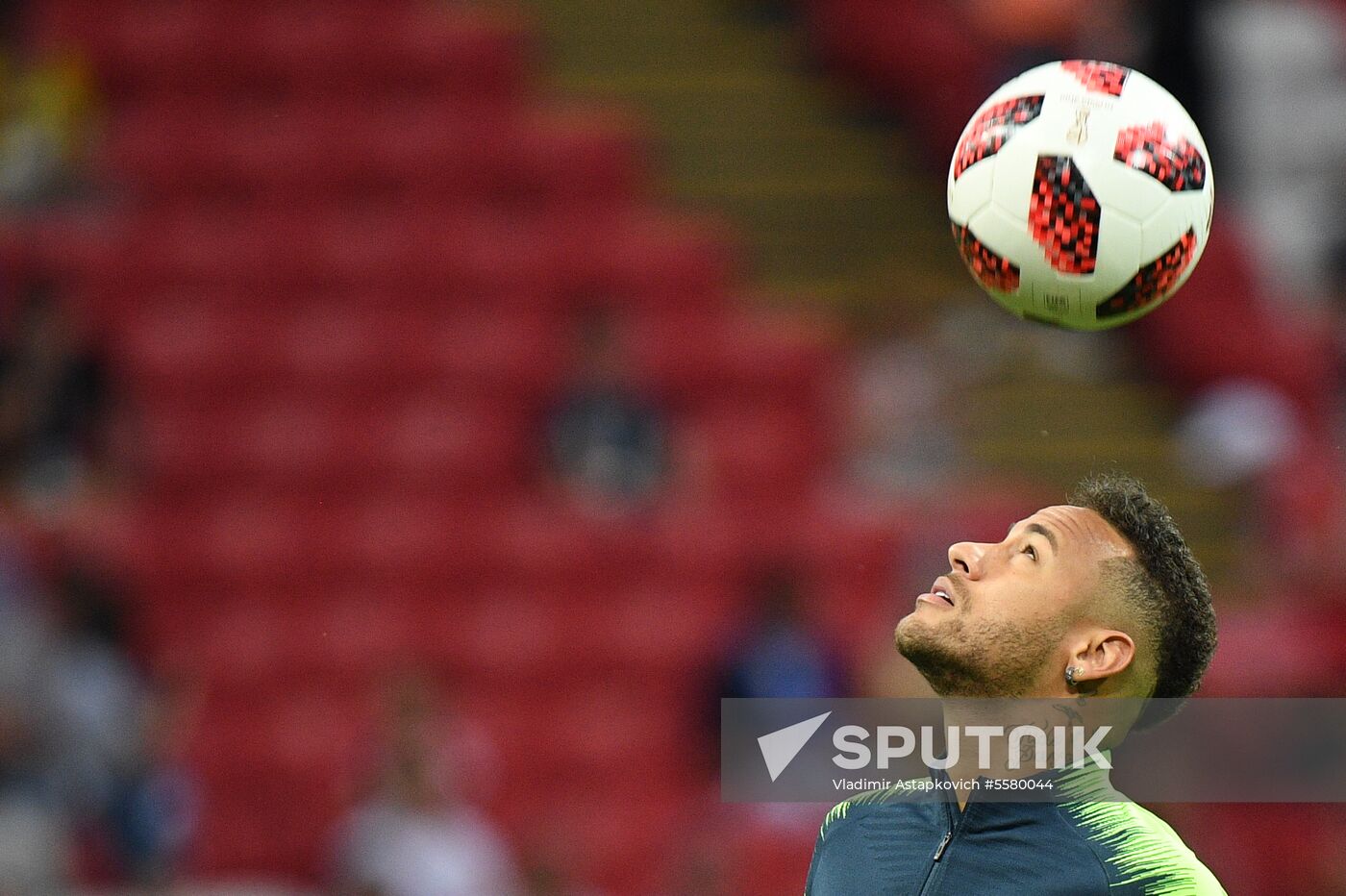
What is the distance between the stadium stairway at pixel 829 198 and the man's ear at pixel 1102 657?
5.61 metres

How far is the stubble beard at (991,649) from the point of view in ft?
8.54

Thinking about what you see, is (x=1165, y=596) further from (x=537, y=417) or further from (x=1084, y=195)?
(x=537, y=417)

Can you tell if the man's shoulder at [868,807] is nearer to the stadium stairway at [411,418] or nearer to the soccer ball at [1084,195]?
the soccer ball at [1084,195]

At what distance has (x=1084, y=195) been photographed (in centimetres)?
305

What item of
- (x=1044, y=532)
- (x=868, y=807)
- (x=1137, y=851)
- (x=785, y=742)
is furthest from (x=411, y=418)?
(x=1137, y=851)

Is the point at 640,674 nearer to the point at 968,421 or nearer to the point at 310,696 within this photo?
the point at 310,696

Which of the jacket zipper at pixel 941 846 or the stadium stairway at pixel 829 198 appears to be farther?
the stadium stairway at pixel 829 198

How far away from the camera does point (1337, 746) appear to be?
5.95 m

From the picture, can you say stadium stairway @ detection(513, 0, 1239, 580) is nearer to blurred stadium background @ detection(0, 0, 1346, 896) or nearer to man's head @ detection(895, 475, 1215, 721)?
blurred stadium background @ detection(0, 0, 1346, 896)

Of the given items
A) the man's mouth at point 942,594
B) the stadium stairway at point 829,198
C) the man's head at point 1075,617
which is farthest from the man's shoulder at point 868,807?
the stadium stairway at point 829,198

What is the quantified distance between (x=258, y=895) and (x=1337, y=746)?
379 cm

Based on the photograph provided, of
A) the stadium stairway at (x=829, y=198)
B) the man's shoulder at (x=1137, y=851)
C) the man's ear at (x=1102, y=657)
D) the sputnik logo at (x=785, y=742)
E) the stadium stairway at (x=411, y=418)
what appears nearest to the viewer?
the man's shoulder at (x=1137, y=851)

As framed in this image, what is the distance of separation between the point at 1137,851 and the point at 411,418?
A: 5688mm

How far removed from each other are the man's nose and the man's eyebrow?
0.25 feet
